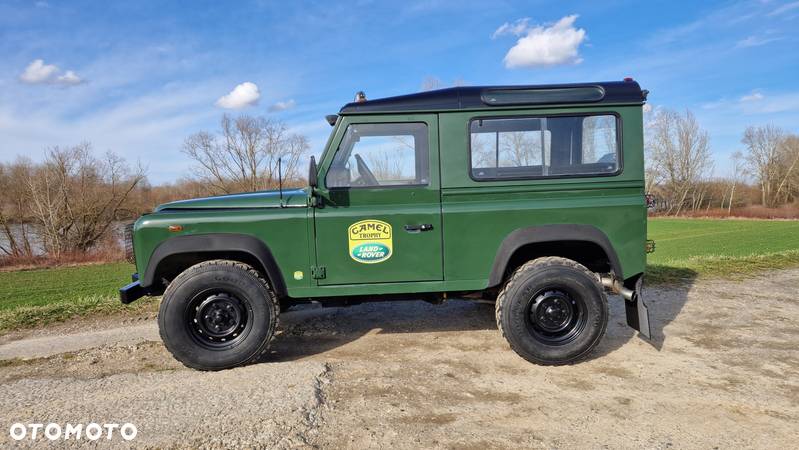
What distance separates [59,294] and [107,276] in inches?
256

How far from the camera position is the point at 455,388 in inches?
140

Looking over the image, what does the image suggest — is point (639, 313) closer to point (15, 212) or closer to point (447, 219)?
point (447, 219)

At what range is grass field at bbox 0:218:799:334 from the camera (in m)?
6.38

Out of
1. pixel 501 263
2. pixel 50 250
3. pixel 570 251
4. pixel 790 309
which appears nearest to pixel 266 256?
pixel 501 263

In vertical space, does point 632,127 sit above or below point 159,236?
above

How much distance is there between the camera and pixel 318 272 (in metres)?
4.02

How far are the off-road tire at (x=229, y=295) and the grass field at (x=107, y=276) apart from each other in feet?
10.4

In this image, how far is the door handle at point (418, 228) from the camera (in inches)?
158

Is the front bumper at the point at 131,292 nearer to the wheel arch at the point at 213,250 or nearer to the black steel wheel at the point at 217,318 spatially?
the wheel arch at the point at 213,250

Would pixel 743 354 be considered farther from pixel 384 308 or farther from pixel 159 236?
pixel 159 236

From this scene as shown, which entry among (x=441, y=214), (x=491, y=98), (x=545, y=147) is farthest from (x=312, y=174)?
(x=545, y=147)

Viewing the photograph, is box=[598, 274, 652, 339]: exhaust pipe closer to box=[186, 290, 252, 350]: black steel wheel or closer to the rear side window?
the rear side window

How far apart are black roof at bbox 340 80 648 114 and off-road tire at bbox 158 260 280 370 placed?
5.64 ft

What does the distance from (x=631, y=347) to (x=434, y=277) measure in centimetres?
207
